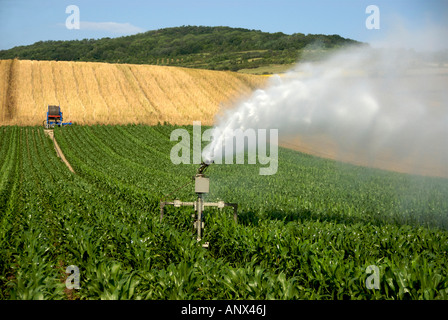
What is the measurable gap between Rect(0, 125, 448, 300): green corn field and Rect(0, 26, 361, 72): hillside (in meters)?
89.8

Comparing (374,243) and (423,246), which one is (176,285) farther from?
(423,246)

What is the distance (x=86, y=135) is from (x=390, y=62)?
47.1 metres

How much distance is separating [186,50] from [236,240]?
531 ft

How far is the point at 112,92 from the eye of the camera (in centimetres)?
7119

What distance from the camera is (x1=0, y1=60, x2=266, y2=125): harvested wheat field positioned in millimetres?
62500

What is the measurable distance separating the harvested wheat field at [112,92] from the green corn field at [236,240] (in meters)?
32.6

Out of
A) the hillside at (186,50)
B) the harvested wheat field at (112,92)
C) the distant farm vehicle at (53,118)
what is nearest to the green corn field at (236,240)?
the distant farm vehicle at (53,118)

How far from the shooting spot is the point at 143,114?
65.0 meters

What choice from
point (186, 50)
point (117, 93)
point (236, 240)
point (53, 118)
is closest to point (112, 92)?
point (117, 93)

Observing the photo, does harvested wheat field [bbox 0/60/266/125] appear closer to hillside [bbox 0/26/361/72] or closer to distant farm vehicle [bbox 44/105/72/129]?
distant farm vehicle [bbox 44/105/72/129]

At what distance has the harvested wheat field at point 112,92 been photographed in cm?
6250

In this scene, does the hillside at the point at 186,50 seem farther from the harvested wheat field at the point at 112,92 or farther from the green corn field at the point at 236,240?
the green corn field at the point at 236,240

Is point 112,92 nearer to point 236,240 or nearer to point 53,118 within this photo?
point 53,118

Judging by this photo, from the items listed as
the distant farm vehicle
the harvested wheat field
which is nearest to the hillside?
the harvested wheat field
